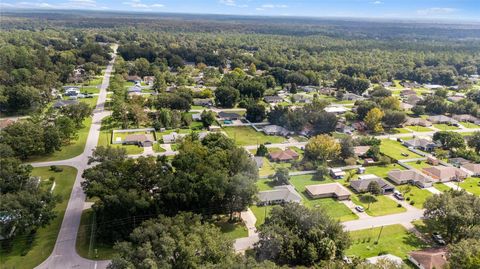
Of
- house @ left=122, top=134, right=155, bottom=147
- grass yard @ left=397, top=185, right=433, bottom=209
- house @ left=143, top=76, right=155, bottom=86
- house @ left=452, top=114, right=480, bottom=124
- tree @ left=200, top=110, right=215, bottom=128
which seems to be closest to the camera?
grass yard @ left=397, top=185, right=433, bottom=209

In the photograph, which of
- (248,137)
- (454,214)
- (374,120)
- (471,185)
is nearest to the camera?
(454,214)

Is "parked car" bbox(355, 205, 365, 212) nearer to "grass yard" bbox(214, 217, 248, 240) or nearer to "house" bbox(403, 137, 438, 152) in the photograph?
"grass yard" bbox(214, 217, 248, 240)

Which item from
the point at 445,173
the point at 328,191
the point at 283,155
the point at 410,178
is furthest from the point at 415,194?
the point at 283,155

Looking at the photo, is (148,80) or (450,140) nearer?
(450,140)

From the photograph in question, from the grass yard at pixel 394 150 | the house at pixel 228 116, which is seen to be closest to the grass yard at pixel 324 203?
the grass yard at pixel 394 150

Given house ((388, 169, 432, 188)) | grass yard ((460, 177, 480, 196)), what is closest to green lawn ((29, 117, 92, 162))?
house ((388, 169, 432, 188))

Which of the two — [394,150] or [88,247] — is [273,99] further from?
[88,247]

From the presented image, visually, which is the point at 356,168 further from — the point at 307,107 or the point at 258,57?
the point at 258,57
